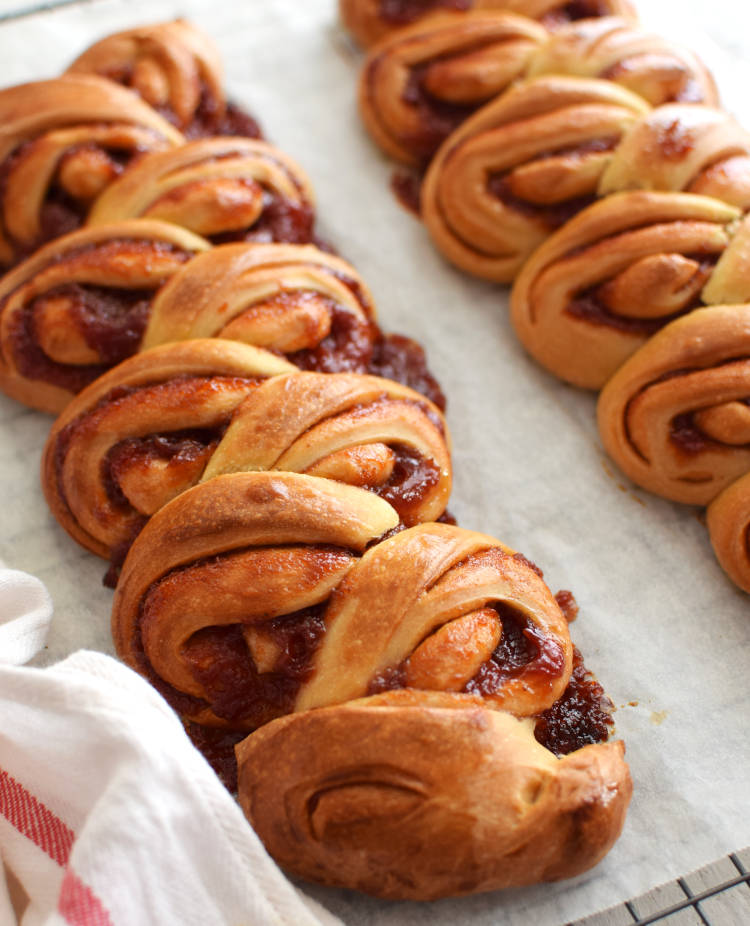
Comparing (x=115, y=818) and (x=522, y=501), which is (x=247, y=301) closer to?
(x=522, y=501)

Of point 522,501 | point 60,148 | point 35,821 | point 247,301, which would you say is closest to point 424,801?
point 35,821

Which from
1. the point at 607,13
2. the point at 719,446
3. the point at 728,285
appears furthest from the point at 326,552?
the point at 607,13

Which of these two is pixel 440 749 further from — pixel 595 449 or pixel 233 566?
pixel 595 449

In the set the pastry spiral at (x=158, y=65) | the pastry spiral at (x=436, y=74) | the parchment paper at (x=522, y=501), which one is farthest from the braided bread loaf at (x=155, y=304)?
the pastry spiral at (x=436, y=74)

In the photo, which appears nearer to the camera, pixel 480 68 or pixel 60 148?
pixel 60 148

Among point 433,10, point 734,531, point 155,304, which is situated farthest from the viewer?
point 433,10

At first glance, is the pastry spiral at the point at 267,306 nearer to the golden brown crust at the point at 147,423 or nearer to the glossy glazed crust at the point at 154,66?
the golden brown crust at the point at 147,423
